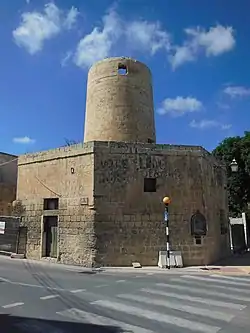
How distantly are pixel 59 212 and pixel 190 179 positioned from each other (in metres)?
6.52

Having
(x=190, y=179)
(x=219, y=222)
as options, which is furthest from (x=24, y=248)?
(x=219, y=222)

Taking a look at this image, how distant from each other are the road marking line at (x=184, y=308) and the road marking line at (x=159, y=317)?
609mm

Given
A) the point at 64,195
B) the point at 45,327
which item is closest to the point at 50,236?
the point at 64,195

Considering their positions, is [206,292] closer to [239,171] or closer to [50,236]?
[50,236]

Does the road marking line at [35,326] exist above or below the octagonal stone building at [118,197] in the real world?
below

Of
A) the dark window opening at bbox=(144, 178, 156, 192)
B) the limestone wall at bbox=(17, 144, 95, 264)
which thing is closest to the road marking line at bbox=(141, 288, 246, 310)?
the limestone wall at bbox=(17, 144, 95, 264)

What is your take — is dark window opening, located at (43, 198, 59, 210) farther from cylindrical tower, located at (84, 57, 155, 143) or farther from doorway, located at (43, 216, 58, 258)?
cylindrical tower, located at (84, 57, 155, 143)

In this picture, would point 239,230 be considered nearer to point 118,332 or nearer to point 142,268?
point 142,268

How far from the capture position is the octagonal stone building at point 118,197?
1593cm

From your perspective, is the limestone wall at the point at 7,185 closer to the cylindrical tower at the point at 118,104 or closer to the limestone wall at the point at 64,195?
the limestone wall at the point at 64,195

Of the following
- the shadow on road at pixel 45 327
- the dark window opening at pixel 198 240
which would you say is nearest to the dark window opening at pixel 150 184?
the dark window opening at pixel 198 240

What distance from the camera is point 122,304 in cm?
777

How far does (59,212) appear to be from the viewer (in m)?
17.3

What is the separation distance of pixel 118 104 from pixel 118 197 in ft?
17.8
